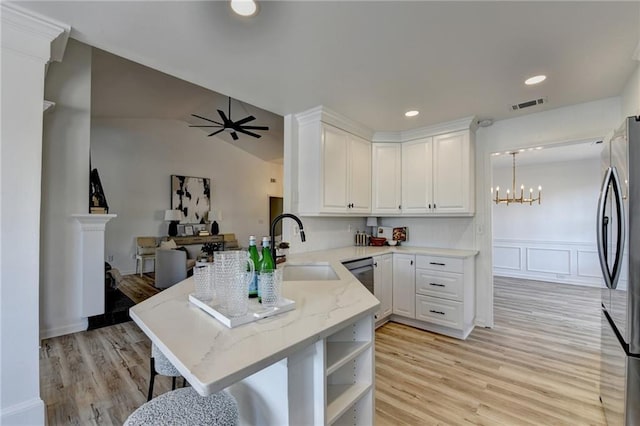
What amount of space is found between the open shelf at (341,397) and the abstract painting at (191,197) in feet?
22.4

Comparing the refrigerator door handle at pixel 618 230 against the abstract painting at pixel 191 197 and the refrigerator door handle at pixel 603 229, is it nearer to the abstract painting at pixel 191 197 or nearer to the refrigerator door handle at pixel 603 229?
the refrigerator door handle at pixel 603 229

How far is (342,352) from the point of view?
130cm

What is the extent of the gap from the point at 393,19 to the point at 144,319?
1963mm

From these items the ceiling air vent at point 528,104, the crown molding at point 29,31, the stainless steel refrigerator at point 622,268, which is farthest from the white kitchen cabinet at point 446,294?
the crown molding at point 29,31

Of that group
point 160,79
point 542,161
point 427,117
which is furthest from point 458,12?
point 542,161

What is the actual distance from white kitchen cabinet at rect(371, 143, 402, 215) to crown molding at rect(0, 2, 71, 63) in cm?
316

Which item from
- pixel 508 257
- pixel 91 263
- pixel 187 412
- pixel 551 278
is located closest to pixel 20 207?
pixel 187 412

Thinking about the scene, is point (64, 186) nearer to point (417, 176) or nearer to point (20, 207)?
point (20, 207)

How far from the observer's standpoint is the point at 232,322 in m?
1.06

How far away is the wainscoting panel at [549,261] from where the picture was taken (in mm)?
5340

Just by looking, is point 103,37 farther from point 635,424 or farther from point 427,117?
point 635,424

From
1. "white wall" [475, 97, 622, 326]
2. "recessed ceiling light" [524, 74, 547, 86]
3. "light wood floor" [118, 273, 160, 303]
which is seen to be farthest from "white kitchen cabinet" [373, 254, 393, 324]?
"light wood floor" [118, 273, 160, 303]

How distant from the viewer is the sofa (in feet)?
16.0

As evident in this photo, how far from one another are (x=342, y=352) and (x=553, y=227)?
6409 mm
